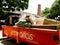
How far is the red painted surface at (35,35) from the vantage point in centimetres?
530

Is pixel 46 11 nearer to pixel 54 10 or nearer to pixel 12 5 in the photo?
pixel 54 10

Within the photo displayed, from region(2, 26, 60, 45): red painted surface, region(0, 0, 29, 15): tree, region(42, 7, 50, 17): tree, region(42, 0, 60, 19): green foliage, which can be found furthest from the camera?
region(42, 7, 50, 17): tree

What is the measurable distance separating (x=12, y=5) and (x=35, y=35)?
19.3 meters

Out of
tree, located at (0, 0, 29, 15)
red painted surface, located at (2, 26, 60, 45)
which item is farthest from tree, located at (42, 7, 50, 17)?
red painted surface, located at (2, 26, 60, 45)

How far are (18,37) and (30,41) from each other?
0.85 metres

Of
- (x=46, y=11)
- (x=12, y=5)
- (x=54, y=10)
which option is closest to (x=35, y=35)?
(x=12, y=5)

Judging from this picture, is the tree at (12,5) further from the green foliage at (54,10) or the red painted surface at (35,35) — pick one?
the red painted surface at (35,35)

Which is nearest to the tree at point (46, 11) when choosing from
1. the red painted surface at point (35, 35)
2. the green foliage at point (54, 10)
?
the green foliage at point (54, 10)

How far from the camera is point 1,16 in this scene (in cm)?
2375

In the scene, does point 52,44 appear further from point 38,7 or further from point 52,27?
point 38,7

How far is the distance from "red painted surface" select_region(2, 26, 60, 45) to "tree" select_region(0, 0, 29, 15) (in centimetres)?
1623

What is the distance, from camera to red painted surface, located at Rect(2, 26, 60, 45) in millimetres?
5297

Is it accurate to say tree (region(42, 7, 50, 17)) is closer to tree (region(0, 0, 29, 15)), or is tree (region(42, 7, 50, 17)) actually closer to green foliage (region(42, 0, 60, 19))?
green foliage (region(42, 0, 60, 19))

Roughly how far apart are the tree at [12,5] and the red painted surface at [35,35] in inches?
639
